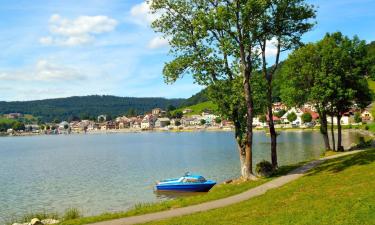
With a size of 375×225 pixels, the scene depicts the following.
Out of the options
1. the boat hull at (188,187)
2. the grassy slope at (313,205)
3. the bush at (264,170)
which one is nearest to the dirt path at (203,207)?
the grassy slope at (313,205)

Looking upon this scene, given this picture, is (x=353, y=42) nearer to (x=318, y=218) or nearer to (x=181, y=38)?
(x=181, y=38)

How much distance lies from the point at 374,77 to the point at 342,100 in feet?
15.5

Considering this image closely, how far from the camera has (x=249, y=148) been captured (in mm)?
33625

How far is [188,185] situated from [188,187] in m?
0.23

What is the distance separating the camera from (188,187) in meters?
47.3

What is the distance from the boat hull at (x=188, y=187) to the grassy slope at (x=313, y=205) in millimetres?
19901

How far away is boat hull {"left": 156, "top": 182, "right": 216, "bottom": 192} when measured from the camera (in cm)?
4709

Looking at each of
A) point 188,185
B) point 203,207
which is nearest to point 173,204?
point 203,207

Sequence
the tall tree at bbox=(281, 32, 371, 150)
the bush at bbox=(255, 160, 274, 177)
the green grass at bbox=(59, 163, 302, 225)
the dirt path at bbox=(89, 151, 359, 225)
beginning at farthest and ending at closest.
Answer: the tall tree at bbox=(281, 32, 371, 150) < the bush at bbox=(255, 160, 274, 177) < the green grass at bbox=(59, 163, 302, 225) < the dirt path at bbox=(89, 151, 359, 225)

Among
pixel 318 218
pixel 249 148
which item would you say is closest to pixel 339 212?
pixel 318 218


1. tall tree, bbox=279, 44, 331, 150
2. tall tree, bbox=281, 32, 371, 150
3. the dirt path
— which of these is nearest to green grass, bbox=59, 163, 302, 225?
the dirt path

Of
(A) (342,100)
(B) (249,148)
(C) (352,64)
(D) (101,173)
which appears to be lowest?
(D) (101,173)

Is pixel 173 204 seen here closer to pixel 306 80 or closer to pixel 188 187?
pixel 188 187

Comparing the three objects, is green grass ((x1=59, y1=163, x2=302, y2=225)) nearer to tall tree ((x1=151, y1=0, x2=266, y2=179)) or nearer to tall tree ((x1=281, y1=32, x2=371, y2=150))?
tall tree ((x1=151, y1=0, x2=266, y2=179))
